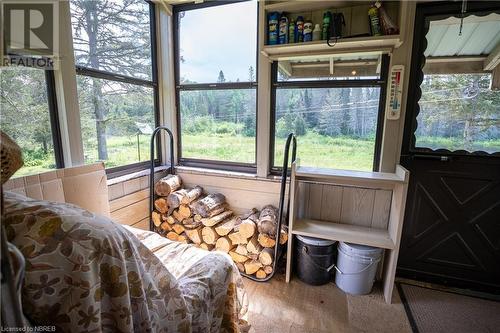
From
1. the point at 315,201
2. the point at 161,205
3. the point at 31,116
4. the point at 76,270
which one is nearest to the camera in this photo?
the point at 76,270

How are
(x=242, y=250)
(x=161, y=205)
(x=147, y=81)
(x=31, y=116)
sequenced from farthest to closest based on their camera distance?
(x=147, y=81) < (x=161, y=205) < (x=242, y=250) < (x=31, y=116)

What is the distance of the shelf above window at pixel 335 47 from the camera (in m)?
1.79

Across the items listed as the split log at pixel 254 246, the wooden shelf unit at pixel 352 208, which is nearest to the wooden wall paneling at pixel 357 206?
the wooden shelf unit at pixel 352 208

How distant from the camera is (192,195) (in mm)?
2400

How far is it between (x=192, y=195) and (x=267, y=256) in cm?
90

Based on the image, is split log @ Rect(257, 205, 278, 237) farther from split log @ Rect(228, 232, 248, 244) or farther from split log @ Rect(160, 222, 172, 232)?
split log @ Rect(160, 222, 172, 232)

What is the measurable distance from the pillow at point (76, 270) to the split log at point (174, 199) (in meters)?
1.50

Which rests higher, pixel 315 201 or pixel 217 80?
pixel 217 80

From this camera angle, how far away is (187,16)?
8.38 ft

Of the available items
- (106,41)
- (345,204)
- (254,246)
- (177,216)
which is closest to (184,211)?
(177,216)

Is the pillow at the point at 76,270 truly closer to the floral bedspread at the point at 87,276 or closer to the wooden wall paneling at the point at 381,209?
the floral bedspread at the point at 87,276

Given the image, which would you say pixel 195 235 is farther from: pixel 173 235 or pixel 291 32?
pixel 291 32

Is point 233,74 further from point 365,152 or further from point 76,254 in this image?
point 76,254

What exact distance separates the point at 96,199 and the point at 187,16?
197 cm
